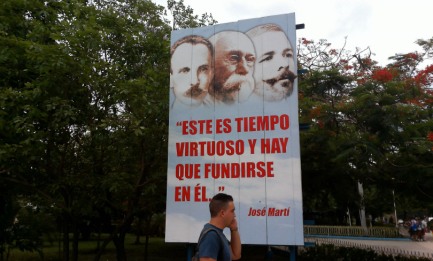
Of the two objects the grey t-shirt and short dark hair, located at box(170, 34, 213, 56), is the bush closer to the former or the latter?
short dark hair, located at box(170, 34, 213, 56)

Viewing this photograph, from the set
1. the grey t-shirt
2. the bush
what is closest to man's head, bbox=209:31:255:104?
the grey t-shirt

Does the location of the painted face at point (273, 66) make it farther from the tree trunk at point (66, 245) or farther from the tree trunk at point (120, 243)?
the tree trunk at point (120, 243)

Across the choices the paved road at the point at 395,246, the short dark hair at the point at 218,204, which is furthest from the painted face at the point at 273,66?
the paved road at the point at 395,246

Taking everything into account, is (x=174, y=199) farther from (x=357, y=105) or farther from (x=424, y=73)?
(x=424, y=73)

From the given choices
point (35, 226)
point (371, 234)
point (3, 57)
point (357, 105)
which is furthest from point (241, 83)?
point (371, 234)

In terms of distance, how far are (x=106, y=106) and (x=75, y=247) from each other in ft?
11.4

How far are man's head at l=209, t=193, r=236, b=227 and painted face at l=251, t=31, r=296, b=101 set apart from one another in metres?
4.18

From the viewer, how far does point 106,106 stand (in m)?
8.22

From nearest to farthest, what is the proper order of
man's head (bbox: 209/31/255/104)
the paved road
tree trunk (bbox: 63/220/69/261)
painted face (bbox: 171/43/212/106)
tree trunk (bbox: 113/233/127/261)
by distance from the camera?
man's head (bbox: 209/31/255/104) < painted face (bbox: 171/43/212/106) < tree trunk (bbox: 63/220/69/261) < tree trunk (bbox: 113/233/127/261) < the paved road

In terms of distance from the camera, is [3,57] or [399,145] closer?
[3,57]

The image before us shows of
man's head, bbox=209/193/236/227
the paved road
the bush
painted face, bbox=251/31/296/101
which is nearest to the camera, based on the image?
man's head, bbox=209/193/236/227

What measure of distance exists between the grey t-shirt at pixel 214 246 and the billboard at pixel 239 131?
374 centimetres

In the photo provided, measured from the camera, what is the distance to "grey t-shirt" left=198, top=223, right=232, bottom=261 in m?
3.08

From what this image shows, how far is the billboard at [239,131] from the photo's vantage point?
22.5 feet
